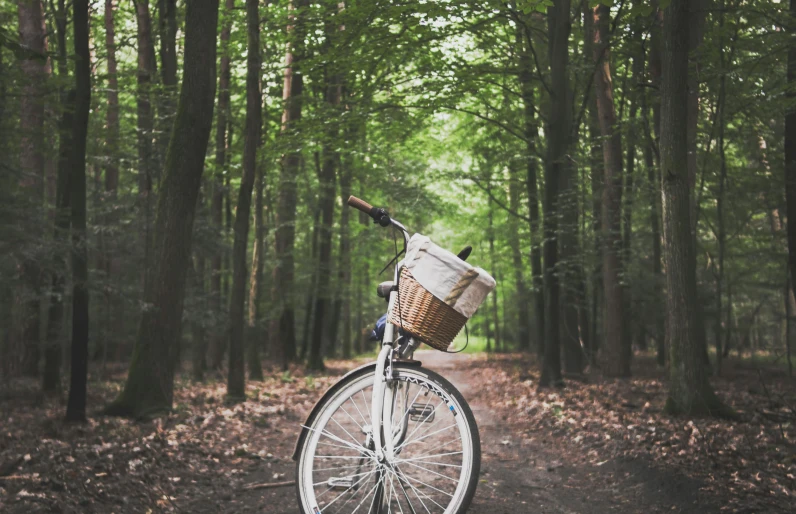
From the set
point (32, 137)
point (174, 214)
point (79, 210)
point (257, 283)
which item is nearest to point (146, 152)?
point (32, 137)

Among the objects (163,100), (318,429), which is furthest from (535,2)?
(163,100)

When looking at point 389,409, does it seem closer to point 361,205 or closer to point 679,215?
point 361,205

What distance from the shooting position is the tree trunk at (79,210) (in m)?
7.30

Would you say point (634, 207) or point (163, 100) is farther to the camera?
point (634, 207)

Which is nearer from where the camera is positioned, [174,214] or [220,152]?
[174,214]

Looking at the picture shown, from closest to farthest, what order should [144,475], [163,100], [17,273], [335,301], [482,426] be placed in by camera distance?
1. [144,475]
2. [17,273]
3. [482,426]
4. [163,100]
5. [335,301]

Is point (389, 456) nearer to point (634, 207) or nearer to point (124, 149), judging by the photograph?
point (124, 149)

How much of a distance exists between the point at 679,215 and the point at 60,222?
746 cm

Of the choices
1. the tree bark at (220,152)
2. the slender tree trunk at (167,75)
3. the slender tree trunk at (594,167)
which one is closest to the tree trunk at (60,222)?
the slender tree trunk at (167,75)

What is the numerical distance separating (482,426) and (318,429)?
6025 mm

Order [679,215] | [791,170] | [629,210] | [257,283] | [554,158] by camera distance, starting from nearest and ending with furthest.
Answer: [679,215] → [791,170] → [554,158] → [629,210] → [257,283]

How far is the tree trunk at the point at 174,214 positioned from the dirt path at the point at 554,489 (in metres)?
2.11

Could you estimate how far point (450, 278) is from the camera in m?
3.36

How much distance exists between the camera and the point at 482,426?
30.4ft
